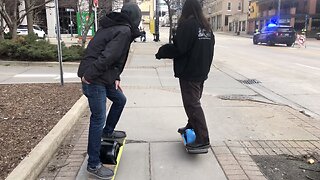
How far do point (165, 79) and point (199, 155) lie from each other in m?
6.20

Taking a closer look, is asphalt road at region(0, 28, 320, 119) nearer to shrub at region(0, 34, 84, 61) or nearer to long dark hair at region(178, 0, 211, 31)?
shrub at region(0, 34, 84, 61)

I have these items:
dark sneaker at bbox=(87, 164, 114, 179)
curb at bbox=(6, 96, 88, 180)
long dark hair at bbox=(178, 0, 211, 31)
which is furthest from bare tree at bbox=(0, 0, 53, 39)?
dark sneaker at bbox=(87, 164, 114, 179)

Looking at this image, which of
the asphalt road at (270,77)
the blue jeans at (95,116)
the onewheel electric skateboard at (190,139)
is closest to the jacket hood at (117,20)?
the blue jeans at (95,116)

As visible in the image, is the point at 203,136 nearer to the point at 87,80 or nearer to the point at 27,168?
the point at 87,80

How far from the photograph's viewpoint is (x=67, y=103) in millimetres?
6465

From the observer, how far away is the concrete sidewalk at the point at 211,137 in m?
3.84

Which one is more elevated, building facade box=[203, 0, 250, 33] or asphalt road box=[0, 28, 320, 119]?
building facade box=[203, 0, 250, 33]

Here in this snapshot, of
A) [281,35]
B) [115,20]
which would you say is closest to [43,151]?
[115,20]

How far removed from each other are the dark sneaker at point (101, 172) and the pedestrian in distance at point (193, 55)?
1.04 meters

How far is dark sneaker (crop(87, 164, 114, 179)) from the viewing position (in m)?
3.53

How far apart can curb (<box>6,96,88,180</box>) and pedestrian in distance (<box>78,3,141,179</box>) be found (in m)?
0.56

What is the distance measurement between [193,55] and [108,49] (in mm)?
1043

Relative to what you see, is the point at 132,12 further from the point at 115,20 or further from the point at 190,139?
the point at 190,139

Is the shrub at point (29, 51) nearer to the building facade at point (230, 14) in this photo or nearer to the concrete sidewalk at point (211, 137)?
the concrete sidewalk at point (211, 137)
